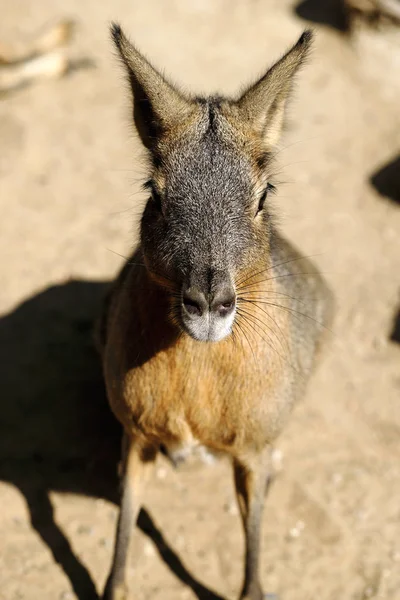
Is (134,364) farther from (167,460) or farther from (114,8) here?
(114,8)

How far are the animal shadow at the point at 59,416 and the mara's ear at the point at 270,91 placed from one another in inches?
91.8

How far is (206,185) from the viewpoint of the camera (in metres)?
3.03

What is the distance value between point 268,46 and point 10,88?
277 centimetres

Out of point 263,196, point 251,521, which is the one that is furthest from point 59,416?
point 263,196

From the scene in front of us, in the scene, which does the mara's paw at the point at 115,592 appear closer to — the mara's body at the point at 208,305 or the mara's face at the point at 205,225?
the mara's body at the point at 208,305

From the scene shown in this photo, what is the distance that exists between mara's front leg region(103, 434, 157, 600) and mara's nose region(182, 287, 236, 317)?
1.41 m

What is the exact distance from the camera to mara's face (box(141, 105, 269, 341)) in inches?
113

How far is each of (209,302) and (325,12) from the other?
7.08 m

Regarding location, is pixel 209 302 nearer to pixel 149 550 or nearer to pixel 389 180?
pixel 149 550

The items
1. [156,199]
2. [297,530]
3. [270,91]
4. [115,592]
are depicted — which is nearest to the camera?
[156,199]

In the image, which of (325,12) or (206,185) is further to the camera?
(325,12)

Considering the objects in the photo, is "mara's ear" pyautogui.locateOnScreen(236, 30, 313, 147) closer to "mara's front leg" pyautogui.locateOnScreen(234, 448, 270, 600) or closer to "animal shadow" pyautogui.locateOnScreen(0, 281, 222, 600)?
"mara's front leg" pyautogui.locateOnScreen(234, 448, 270, 600)

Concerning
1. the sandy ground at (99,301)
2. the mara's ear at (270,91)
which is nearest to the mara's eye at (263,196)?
the mara's ear at (270,91)

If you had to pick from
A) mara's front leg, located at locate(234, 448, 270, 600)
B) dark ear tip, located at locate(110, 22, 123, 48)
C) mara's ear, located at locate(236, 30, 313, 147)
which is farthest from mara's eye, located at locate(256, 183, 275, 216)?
mara's front leg, located at locate(234, 448, 270, 600)
